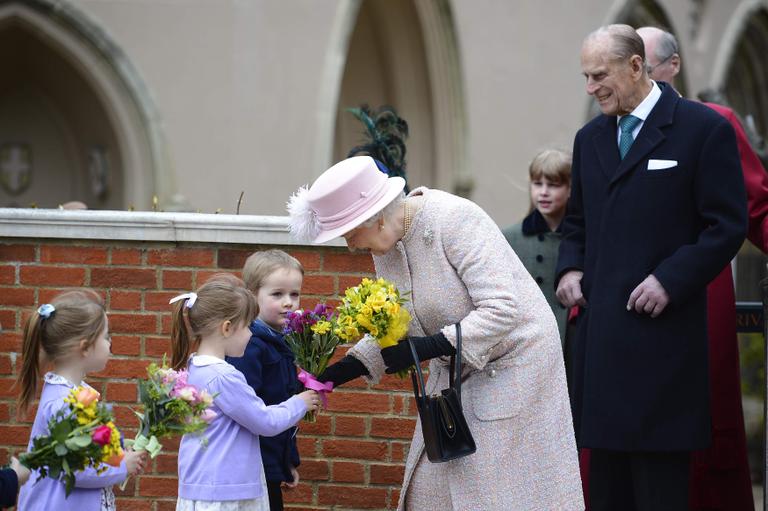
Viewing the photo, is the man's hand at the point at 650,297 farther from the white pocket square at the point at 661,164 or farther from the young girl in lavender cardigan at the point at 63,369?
the young girl in lavender cardigan at the point at 63,369

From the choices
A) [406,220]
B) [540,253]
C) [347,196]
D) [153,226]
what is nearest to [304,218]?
[347,196]

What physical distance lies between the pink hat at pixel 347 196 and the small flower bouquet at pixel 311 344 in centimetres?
41

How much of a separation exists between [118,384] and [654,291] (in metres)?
2.53

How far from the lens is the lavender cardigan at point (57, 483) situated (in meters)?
4.30

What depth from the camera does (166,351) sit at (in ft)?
19.1

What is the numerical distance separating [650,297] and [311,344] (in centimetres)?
118

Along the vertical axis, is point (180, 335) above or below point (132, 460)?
above

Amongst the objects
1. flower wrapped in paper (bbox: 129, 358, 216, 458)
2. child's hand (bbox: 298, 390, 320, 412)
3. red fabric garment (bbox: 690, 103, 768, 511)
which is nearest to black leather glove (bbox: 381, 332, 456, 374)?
child's hand (bbox: 298, 390, 320, 412)

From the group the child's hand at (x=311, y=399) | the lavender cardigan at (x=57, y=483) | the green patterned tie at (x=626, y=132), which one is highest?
the green patterned tie at (x=626, y=132)

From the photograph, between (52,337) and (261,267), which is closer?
(52,337)

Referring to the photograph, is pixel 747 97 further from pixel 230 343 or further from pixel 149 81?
pixel 230 343

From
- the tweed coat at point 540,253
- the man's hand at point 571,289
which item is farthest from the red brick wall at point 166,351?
the man's hand at point 571,289

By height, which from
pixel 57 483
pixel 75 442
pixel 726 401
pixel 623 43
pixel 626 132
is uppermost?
pixel 623 43

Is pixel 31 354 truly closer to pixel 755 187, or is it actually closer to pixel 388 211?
pixel 388 211
